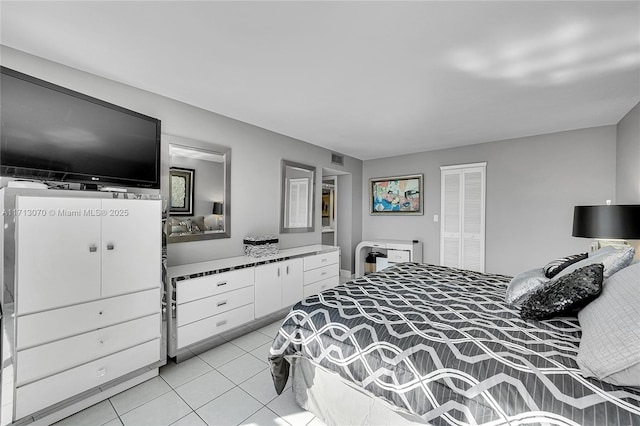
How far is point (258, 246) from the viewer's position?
10.8 feet

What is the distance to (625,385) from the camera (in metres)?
0.98

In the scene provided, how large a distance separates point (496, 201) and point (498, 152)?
Result: 2.50 ft

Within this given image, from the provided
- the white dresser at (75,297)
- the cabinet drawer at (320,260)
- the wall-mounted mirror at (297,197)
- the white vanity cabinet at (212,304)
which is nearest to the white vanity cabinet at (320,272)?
the cabinet drawer at (320,260)

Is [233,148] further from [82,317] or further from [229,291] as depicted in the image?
[82,317]

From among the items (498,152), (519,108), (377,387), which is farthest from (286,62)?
(498,152)

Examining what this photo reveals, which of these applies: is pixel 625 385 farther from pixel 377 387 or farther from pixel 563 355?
pixel 377 387

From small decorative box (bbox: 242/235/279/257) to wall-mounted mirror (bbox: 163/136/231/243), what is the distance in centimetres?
27

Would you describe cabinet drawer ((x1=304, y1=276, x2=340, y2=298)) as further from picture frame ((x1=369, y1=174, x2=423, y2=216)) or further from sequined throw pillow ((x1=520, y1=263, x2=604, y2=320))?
sequined throw pillow ((x1=520, y1=263, x2=604, y2=320))

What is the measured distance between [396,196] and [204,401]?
14.3 feet

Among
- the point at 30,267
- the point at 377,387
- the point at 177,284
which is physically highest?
the point at 30,267

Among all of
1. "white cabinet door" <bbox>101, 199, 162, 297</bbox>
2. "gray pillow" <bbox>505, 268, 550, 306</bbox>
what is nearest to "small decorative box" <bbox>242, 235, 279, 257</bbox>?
"white cabinet door" <bbox>101, 199, 162, 297</bbox>

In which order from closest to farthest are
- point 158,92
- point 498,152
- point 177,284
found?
point 177,284 < point 158,92 < point 498,152

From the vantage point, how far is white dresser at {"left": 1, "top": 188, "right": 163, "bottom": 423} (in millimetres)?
1556

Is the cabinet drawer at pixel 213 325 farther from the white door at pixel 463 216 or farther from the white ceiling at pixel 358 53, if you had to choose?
the white door at pixel 463 216
